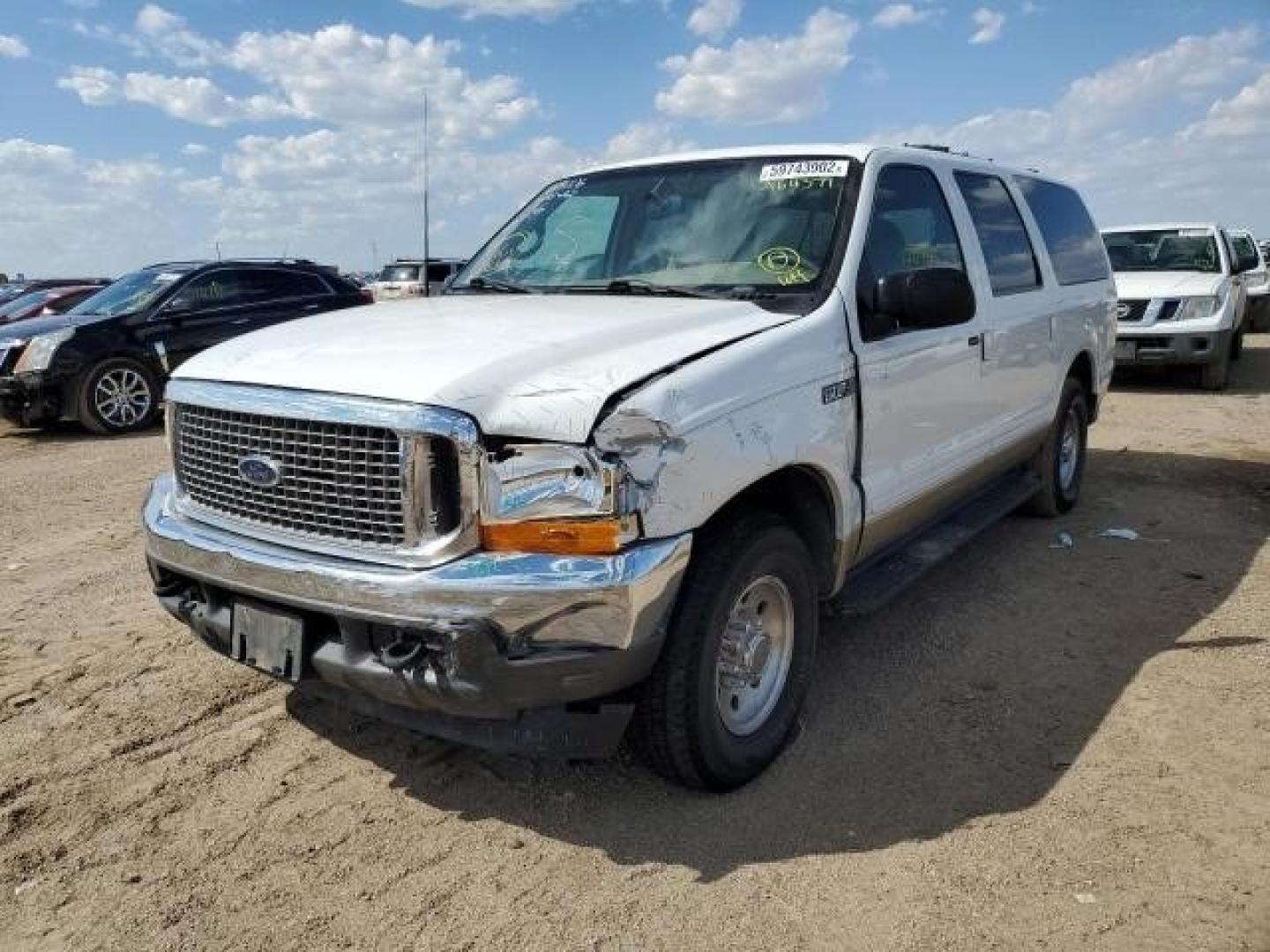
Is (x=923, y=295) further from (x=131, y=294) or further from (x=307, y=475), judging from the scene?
(x=131, y=294)

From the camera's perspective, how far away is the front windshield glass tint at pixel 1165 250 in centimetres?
1224

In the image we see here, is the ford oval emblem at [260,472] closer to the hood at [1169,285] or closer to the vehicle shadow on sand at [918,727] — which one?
the vehicle shadow on sand at [918,727]

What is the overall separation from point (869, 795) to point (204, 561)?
216cm

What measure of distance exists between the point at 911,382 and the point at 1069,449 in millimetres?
3017

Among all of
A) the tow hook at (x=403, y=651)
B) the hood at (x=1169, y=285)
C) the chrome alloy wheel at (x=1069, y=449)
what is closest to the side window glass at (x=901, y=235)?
the tow hook at (x=403, y=651)

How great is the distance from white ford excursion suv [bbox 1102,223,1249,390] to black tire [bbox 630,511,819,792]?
9.75 metres

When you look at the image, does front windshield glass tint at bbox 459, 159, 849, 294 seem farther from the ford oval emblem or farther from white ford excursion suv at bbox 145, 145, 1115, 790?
the ford oval emblem

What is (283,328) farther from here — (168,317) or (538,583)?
(168,317)

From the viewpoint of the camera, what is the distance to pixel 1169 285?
11523 mm

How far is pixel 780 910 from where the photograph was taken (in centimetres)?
254

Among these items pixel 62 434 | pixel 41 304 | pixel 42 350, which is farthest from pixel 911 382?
pixel 41 304

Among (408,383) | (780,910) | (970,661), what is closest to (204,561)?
(408,383)

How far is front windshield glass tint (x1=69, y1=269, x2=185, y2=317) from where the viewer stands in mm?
10133

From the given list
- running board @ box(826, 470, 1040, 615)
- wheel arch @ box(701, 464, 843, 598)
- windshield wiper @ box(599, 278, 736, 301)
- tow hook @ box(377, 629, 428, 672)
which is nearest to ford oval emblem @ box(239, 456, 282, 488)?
tow hook @ box(377, 629, 428, 672)
